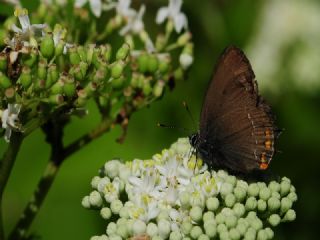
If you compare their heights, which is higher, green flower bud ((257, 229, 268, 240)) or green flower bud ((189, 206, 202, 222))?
green flower bud ((189, 206, 202, 222))

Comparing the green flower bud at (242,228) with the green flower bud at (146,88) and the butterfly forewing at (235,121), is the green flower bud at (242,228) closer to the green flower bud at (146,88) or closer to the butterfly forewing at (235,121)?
the butterfly forewing at (235,121)

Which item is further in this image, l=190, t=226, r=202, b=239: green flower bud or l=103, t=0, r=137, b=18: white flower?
l=103, t=0, r=137, b=18: white flower

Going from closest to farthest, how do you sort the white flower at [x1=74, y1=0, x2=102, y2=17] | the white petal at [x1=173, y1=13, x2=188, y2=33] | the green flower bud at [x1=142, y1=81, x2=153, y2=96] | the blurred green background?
the green flower bud at [x1=142, y1=81, x2=153, y2=96] < the white flower at [x1=74, y1=0, x2=102, y2=17] < the white petal at [x1=173, y1=13, x2=188, y2=33] < the blurred green background

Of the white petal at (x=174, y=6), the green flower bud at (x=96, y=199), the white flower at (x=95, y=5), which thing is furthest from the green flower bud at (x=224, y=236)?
the white petal at (x=174, y=6)

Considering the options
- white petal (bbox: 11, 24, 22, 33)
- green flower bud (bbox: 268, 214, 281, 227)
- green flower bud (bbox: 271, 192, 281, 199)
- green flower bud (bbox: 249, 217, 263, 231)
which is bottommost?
green flower bud (bbox: 268, 214, 281, 227)

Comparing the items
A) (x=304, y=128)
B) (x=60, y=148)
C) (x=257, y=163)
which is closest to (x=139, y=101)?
(x=60, y=148)

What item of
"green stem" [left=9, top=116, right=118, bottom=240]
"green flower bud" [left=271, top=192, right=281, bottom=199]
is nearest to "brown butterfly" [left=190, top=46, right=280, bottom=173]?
"green flower bud" [left=271, top=192, right=281, bottom=199]

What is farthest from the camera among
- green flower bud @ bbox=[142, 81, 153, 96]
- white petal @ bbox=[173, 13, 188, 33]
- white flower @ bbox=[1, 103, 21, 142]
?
white petal @ bbox=[173, 13, 188, 33]

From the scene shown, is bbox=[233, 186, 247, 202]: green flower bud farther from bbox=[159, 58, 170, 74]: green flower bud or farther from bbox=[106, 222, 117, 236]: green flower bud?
bbox=[159, 58, 170, 74]: green flower bud

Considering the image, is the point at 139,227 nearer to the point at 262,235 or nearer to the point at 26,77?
the point at 262,235
